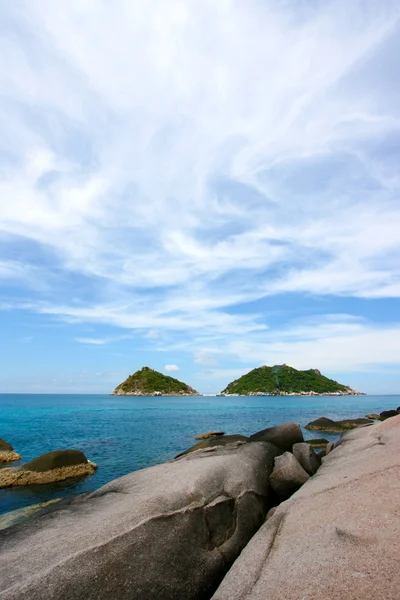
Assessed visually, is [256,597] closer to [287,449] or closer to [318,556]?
[318,556]

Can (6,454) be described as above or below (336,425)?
below

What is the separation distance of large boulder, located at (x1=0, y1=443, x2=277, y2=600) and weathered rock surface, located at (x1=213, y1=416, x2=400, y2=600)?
4.33 feet

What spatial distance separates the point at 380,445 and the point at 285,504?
16.4 feet

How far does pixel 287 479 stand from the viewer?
11820 millimetres

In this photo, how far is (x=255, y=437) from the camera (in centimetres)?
1761

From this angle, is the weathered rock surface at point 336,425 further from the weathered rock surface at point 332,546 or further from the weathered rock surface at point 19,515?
the weathered rock surface at point 332,546

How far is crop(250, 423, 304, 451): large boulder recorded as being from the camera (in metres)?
16.5

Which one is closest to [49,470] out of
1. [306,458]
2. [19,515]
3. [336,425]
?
[19,515]

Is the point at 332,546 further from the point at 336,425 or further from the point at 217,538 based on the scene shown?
the point at 336,425

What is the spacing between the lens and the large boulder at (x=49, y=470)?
19566 mm

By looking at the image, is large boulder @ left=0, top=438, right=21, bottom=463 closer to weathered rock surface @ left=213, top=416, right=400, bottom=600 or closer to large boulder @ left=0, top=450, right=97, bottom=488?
large boulder @ left=0, top=450, right=97, bottom=488

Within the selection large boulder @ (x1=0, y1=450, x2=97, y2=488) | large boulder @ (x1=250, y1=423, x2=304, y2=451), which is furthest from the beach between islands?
large boulder @ (x1=0, y1=450, x2=97, y2=488)

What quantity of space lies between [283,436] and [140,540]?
1083 centimetres

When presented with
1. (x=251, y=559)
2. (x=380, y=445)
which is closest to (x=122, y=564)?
(x=251, y=559)
